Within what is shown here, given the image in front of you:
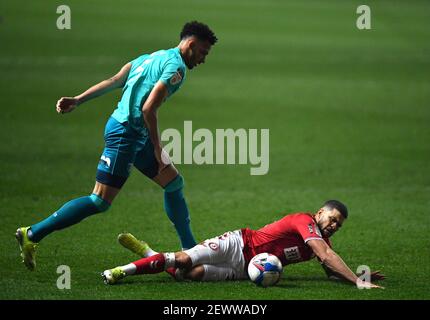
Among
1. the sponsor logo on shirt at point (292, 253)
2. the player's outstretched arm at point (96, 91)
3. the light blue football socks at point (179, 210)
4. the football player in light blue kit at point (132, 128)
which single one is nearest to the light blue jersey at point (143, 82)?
the football player in light blue kit at point (132, 128)

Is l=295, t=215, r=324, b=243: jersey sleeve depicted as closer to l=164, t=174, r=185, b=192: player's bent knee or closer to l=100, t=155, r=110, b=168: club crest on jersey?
l=164, t=174, r=185, b=192: player's bent knee

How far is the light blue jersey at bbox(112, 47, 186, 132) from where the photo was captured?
965 centimetres

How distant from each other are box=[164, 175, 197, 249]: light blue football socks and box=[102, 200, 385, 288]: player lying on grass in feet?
2.39

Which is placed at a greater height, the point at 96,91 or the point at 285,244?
the point at 96,91

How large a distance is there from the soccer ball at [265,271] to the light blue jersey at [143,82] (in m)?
1.80

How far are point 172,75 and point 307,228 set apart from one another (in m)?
2.03

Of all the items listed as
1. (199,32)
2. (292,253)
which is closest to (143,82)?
(199,32)

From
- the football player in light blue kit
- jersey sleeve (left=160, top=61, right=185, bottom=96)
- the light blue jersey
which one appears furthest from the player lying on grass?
jersey sleeve (left=160, top=61, right=185, bottom=96)

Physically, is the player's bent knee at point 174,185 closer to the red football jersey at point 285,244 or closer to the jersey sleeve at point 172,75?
the red football jersey at point 285,244

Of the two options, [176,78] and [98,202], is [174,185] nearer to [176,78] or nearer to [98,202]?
[98,202]

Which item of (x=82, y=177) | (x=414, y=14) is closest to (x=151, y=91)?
(x=82, y=177)

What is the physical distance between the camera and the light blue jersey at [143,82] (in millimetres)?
9648

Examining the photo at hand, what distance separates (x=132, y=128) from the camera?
977cm

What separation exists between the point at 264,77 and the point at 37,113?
7696 millimetres
